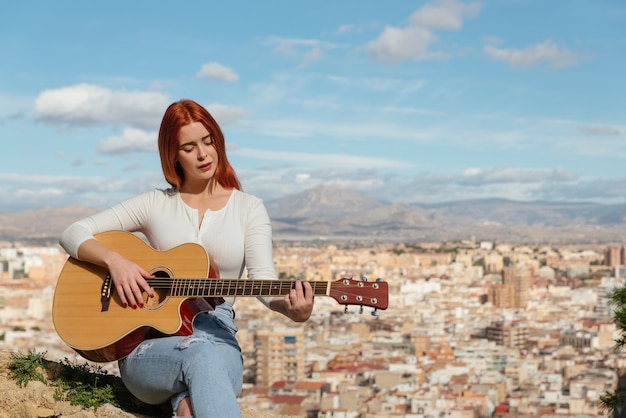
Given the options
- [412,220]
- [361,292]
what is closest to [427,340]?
[361,292]

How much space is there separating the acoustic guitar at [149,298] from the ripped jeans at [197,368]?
0.05 meters

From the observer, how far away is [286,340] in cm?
4066

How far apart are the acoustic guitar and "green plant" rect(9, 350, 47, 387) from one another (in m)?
0.48

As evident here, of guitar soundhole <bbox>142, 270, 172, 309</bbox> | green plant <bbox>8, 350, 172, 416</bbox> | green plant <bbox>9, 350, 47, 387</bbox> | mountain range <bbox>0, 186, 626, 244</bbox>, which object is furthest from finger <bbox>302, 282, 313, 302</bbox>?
mountain range <bbox>0, 186, 626, 244</bbox>

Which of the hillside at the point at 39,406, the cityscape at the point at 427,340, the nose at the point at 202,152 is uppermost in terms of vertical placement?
the nose at the point at 202,152

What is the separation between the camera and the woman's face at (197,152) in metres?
2.87

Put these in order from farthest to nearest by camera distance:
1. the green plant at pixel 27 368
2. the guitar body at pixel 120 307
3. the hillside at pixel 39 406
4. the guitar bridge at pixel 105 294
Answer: the green plant at pixel 27 368 < the hillside at pixel 39 406 < the guitar bridge at pixel 105 294 < the guitar body at pixel 120 307

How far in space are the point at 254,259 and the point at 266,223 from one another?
5.2 inches

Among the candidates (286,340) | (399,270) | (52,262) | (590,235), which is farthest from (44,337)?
(590,235)

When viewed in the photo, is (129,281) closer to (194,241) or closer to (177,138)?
(194,241)

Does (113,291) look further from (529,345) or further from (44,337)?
(529,345)

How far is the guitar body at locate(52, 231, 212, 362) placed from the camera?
2693 mm

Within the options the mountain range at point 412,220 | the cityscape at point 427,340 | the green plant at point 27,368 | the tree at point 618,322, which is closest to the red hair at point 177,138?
the green plant at point 27,368

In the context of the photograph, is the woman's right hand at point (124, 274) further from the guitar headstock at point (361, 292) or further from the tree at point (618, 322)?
the tree at point (618, 322)
